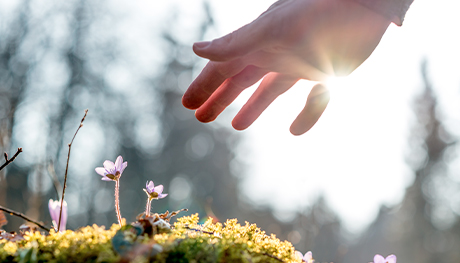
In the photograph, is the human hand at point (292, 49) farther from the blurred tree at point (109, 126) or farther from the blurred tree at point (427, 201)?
the blurred tree at point (427, 201)

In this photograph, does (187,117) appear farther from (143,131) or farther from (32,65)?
(32,65)

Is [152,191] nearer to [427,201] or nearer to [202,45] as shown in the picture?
[202,45]

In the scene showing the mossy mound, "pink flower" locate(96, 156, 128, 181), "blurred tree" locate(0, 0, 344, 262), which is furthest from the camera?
"blurred tree" locate(0, 0, 344, 262)

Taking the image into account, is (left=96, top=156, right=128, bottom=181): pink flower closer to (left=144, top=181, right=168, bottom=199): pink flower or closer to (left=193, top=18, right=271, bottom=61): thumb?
(left=144, top=181, right=168, bottom=199): pink flower

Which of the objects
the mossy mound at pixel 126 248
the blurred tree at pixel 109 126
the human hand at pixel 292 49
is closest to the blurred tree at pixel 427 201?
the blurred tree at pixel 109 126

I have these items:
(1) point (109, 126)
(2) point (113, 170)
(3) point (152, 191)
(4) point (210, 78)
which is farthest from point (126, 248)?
(1) point (109, 126)

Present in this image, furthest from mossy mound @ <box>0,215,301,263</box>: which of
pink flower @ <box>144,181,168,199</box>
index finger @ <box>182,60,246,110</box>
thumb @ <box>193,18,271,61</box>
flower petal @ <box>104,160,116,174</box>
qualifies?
index finger @ <box>182,60,246,110</box>
